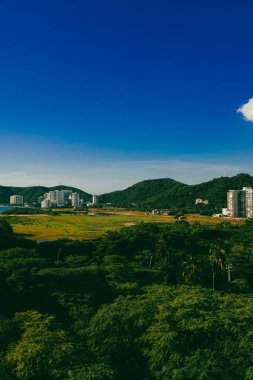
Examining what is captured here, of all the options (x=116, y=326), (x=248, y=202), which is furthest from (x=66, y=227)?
(x=248, y=202)

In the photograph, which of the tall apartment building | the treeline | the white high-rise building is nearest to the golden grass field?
the tall apartment building

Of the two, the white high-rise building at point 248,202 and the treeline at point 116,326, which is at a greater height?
the white high-rise building at point 248,202

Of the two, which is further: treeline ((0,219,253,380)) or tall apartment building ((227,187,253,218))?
tall apartment building ((227,187,253,218))

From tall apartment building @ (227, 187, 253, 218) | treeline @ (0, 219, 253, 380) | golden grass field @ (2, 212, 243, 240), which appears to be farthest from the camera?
tall apartment building @ (227, 187, 253, 218)

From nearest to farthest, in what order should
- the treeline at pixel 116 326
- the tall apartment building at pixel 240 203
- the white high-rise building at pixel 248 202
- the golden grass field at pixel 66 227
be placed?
the treeline at pixel 116 326 < the golden grass field at pixel 66 227 < the white high-rise building at pixel 248 202 < the tall apartment building at pixel 240 203

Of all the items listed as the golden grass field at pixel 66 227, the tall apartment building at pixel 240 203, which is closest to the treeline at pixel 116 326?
the golden grass field at pixel 66 227

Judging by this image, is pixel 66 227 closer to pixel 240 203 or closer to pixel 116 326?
pixel 116 326

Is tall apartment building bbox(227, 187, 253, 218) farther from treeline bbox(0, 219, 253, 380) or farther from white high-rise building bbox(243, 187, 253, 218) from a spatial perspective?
treeline bbox(0, 219, 253, 380)

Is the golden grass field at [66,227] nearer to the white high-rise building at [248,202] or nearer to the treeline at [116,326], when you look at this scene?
the white high-rise building at [248,202]
